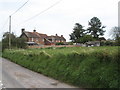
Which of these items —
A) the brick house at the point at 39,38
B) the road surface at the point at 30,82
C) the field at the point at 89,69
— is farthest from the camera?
the brick house at the point at 39,38

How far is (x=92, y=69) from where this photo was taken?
458 inches

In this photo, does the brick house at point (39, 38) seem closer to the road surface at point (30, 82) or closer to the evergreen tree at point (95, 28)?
the evergreen tree at point (95, 28)

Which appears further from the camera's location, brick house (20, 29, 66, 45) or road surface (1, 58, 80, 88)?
brick house (20, 29, 66, 45)

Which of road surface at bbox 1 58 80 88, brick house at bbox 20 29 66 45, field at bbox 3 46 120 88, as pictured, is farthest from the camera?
brick house at bbox 20 29 66 45

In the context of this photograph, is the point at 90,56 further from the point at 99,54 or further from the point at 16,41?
the point at 16,41

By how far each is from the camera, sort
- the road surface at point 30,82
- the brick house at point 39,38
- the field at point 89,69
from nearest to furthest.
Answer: the field at point 89,69 → the road surface at point 30,82 → the brick house at point 39,38

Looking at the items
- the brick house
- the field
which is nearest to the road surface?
the field

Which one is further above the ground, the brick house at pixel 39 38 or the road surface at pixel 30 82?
the brick house at pixel 39 38

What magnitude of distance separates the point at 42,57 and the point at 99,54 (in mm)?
9802

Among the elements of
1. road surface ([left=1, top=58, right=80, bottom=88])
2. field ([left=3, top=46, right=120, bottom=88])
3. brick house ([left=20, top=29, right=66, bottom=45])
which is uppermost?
brick house ([left=20, top=29, right=66, bottom=45])

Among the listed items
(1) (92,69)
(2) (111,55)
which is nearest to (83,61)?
(1) (92,69)

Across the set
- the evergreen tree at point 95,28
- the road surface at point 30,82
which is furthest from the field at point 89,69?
the evergreen tree at point 95,28

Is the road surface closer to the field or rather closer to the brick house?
the field

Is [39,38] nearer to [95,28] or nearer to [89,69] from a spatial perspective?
[95,28]
